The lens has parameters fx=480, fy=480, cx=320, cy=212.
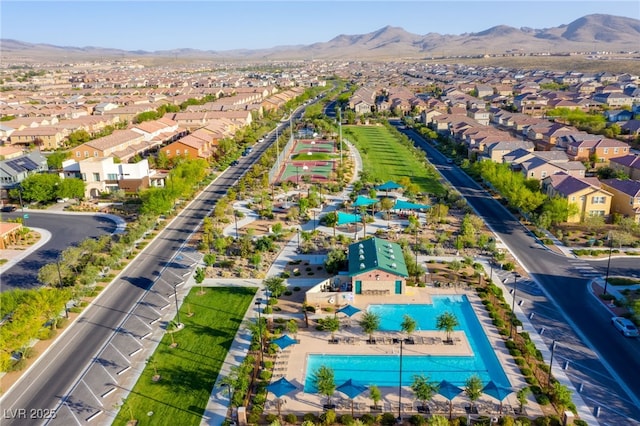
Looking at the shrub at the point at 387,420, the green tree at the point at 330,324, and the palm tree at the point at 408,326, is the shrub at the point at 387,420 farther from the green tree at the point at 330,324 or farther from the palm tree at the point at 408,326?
the green tree at the point at 330,324

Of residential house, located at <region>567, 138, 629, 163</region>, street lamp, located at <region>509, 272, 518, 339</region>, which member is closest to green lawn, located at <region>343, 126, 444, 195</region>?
street lamp, located at <region>509, 272, 518, 339</region>

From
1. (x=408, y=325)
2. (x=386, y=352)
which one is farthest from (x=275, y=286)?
(x=408, y=325)

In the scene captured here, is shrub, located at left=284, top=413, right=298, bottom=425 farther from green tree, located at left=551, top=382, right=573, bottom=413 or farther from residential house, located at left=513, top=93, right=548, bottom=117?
residential house, located at left=513, top=93, right=548, bottom=117

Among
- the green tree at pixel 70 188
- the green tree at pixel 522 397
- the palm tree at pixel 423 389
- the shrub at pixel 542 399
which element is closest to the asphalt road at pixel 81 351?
the green tree at pixel 70 188

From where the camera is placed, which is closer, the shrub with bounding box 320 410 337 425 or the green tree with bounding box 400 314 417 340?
the shrub with bounding box 320 410 337 425

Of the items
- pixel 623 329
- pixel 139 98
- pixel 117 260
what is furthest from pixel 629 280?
pixel 139 98

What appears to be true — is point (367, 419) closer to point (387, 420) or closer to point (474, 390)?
point (387, 420)
